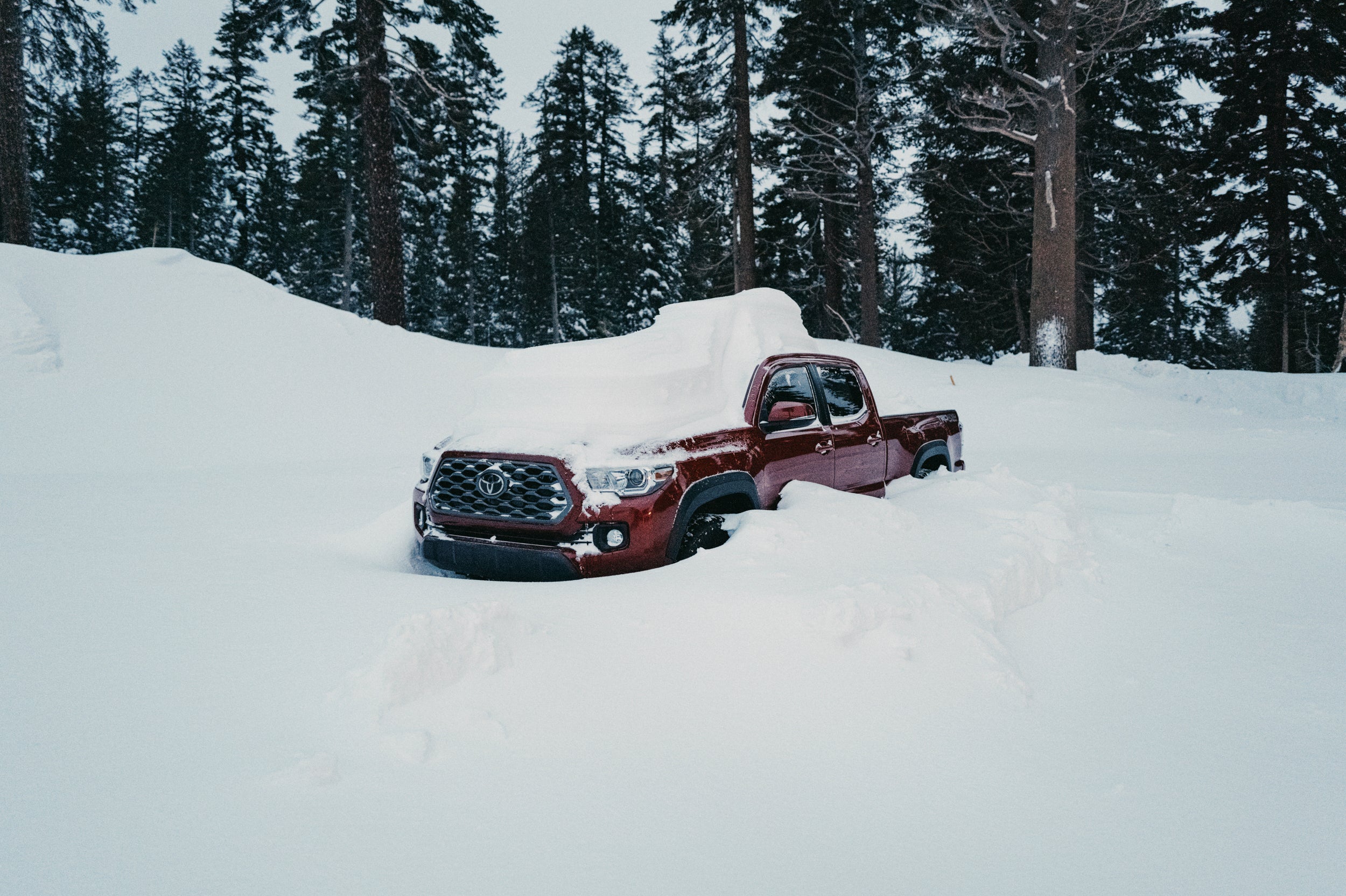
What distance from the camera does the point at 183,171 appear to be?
40906 mm

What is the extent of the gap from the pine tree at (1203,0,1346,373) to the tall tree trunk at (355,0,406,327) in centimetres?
2150

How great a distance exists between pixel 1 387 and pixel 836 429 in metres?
9.72

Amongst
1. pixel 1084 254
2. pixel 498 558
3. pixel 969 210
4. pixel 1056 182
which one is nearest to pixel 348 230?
pixel 969 210

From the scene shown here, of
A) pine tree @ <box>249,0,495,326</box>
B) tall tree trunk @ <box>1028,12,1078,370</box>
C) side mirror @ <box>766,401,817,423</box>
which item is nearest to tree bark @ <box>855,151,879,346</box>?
tall tree trunk @ <box>1028,12,1078,370</box>

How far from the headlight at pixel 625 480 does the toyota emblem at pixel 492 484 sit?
496 mm

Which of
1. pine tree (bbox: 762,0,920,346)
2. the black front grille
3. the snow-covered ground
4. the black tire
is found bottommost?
the snow-covered ground

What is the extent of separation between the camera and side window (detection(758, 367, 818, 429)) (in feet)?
15.6

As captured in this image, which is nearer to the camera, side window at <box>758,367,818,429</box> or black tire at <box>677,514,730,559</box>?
black tire at <box>677,514,730,559</box>

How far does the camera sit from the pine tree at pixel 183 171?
41031 millimetres

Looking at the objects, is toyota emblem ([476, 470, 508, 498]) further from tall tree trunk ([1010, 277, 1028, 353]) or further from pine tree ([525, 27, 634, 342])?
pine tree ([525, 27, 634, 342])

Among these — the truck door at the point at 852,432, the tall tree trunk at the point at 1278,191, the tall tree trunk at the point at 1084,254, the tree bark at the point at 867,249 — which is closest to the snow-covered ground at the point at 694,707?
the truck door at the point at 852,432

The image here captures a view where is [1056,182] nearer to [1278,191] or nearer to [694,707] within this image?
[1278,191]

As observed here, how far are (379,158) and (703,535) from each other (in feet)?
43.1

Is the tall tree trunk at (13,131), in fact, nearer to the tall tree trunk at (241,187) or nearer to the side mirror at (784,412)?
the side mirror at (784,412)
